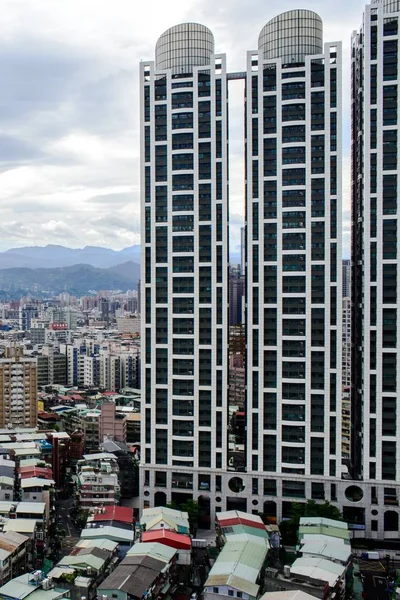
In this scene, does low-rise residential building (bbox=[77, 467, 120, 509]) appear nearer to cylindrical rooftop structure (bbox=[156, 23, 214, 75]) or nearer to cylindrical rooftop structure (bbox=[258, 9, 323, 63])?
cylindrical rooftop structure (bbox=[156, 23, 214, 75])

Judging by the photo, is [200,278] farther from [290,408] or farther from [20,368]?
[20,368]

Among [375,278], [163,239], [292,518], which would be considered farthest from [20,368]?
[375,278]

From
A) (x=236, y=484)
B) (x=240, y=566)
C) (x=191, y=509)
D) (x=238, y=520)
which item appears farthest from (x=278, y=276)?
(x=240, y=566)

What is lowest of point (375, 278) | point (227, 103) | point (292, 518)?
point (292, 518)

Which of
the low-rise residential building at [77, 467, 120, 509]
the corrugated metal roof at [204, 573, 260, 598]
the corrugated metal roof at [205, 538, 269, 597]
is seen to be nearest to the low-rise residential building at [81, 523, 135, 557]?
the corrugated metal roof at [205, 538, 269, 597]

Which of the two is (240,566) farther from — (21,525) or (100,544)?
(21,525)

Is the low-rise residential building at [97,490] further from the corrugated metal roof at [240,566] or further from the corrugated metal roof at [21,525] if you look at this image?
the corrugated metal roof at [240,566]
